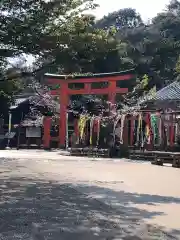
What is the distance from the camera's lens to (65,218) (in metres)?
7.42

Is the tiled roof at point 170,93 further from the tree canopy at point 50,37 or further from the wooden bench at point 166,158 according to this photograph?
the tree canopy at point 50,37

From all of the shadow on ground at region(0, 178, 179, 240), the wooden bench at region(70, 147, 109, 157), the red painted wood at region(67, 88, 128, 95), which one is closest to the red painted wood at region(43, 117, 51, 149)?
the red painted wood at region(67, 88, 128, 95)

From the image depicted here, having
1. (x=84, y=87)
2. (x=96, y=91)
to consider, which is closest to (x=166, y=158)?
(x=96, y=91)

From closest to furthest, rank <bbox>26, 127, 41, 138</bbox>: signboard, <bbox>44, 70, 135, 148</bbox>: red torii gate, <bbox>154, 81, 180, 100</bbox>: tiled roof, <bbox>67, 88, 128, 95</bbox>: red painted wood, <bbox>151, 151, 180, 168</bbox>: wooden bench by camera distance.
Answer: <bbox>151, 151, 180, 168</bbox>: wooden bench < <bbox>154, 81, 180, 100</bbox>: tiled roof < <bbox>44, 70, 135, 148</bbox>: red torii gate < <bbox>67, 88, 128, 95</bbox>: red painted wood < <bbox>26, 127, 41, 138</bbox>: signboard

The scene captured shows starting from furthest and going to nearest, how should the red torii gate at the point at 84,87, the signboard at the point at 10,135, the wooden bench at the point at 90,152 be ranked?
1. the signboard at the point at 10,135
2. the red torii gate at the point at 84,87
3. the wooden bench at the point at 90,152

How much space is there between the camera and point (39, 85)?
153 feet

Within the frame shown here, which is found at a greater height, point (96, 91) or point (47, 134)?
point (96, 91)

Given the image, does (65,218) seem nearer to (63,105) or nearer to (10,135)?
(63,105)

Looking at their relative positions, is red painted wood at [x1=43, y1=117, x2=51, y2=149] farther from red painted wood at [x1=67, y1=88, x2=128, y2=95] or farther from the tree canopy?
the tree canopy

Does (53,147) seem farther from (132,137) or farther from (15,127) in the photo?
(132,137)

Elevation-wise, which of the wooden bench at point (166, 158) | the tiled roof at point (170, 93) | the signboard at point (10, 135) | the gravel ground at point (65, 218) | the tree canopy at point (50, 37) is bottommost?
the gravel ground at point (65, 218)

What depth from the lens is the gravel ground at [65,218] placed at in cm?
622

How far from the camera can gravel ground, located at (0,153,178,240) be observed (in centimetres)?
622

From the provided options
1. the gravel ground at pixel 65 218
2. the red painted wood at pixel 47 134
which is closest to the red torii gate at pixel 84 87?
the red painted wood at pixel 47 134
